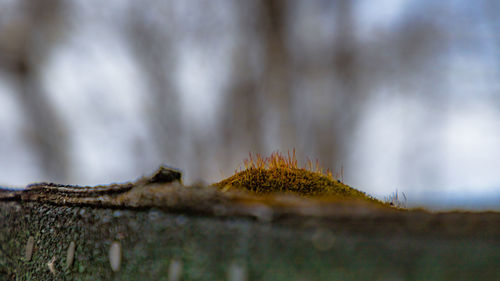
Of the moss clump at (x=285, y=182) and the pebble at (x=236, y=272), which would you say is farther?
the moss clump at (x=285, y=182)

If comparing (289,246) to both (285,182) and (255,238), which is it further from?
(285,182)

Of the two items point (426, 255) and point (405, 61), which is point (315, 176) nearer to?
point (426, 255)

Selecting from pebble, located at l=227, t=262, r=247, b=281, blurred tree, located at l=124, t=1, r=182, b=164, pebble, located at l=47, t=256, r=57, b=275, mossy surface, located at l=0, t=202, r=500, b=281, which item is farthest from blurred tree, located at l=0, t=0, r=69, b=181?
pebble, located at l=227, t=262, r=247, b=281

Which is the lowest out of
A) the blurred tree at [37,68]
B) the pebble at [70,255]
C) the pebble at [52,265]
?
the pebble at [52,265]

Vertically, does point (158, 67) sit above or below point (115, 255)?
above

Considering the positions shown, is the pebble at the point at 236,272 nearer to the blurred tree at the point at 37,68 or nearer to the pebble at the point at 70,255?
the pebble at the point at 70,255

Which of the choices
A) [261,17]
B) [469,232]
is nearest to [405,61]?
[261,17]

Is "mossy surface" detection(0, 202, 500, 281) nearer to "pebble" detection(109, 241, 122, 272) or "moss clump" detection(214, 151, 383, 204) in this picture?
"pebble" detection(109, 241, 122, 272)

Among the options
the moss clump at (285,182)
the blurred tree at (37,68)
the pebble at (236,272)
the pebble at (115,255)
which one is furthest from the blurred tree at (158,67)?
the pebble at (236,272)

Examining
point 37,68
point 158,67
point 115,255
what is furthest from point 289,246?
point 37,68

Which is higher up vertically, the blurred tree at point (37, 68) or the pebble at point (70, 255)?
the blurred tree at point (37, 68)
